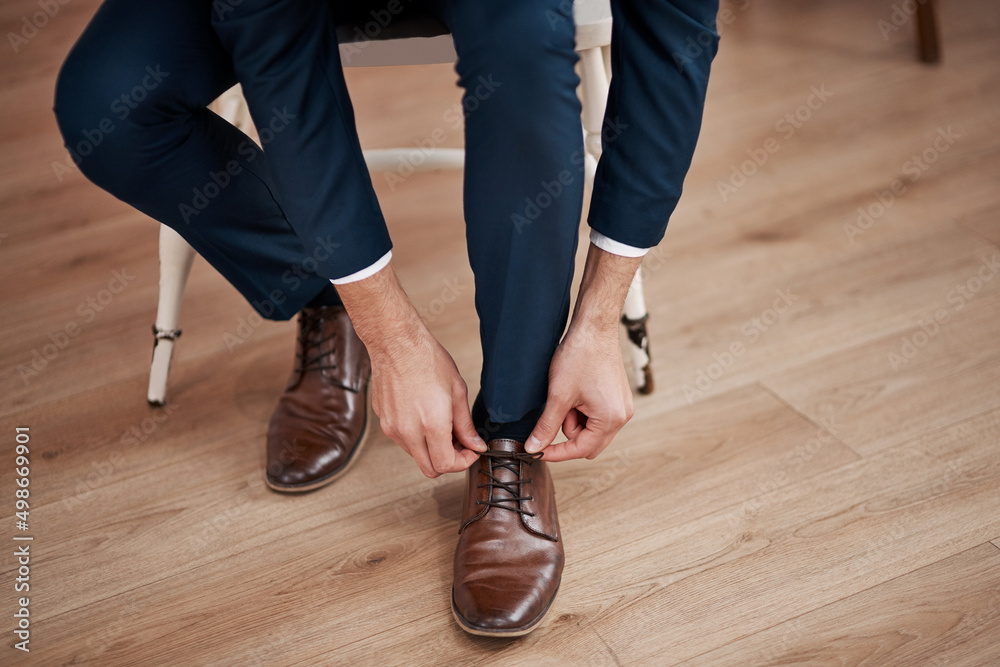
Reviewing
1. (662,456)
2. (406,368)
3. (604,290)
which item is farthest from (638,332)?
(406,368)

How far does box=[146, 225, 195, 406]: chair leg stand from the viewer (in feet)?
3.12

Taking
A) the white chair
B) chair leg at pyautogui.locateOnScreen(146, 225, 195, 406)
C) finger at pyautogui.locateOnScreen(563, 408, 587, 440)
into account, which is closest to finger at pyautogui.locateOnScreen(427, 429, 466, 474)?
finger at pyautogui.locateOnScreen(563, 408, 587, 440)

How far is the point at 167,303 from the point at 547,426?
52 centimetres

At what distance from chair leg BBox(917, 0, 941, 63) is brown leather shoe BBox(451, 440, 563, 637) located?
142 cm

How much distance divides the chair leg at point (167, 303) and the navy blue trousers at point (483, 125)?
0.51 feet

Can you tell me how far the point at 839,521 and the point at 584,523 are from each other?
253mm

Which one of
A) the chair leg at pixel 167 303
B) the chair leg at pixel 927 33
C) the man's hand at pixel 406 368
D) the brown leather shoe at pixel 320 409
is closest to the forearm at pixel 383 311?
the man's hand at pixel 406 368

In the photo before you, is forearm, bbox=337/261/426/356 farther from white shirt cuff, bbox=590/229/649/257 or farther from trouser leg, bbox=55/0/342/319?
white shirt cuff, bbox=590/229/649/257

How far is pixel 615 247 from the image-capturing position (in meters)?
0.71

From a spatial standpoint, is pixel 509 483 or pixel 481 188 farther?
pixel 509 483

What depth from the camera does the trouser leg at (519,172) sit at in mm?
613

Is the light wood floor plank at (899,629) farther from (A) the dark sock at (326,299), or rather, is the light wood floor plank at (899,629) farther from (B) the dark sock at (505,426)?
(A) the dark sock at (326,299)

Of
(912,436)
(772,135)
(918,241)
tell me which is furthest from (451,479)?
(772,135)

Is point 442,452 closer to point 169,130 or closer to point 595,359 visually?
point 595,359
